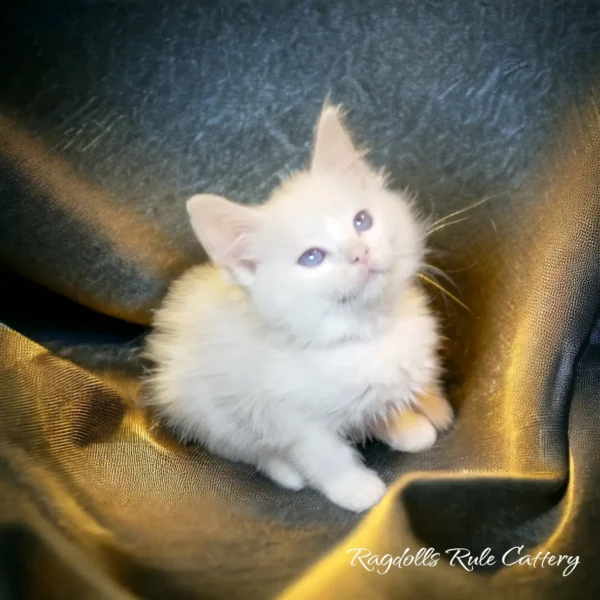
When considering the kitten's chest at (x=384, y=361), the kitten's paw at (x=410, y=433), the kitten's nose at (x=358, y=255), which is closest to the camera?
the kitten's nose at (x=358, y=255)

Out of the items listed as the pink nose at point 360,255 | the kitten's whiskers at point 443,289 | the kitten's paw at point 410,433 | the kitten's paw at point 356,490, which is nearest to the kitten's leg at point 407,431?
the kitten's paw at point 410,433

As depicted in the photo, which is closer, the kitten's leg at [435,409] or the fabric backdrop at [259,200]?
the fabric backdrop at [259,200]

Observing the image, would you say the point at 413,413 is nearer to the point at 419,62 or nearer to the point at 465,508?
the point at 465,508

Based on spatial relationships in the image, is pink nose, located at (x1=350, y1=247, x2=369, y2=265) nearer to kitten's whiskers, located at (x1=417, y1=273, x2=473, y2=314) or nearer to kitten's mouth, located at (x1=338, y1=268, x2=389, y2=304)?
kitten's mouth, located at (x1=338, y1=268, x2=389, y2=304)

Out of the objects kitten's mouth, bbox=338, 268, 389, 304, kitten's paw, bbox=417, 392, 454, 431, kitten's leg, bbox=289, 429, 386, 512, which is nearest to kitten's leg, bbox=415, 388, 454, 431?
kitten's paw, bbox=417, 392, 454, 431

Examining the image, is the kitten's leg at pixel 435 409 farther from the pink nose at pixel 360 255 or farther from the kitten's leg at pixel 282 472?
the pink nose at pixel 360 255

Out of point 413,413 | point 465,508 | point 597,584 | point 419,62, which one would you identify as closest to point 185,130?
point 419,62
